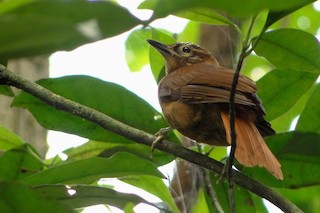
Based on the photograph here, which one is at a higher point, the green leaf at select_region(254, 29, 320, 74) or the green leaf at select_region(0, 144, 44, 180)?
the green leaf at select_region(254, 29, 320, 74)

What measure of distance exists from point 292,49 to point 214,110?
21.6 inches

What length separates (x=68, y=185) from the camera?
1.93 m

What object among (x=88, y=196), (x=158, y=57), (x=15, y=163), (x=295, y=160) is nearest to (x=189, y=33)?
(x=158, y=57)

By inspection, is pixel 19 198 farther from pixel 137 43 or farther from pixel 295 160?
pixel 137 43

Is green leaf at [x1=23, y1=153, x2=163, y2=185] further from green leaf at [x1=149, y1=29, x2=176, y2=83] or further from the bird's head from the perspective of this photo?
the bird's head

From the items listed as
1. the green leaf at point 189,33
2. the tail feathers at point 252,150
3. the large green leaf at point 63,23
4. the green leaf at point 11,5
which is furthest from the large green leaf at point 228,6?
the green leaf at point 189,33

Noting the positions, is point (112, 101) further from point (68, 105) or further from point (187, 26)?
point (187, 26)

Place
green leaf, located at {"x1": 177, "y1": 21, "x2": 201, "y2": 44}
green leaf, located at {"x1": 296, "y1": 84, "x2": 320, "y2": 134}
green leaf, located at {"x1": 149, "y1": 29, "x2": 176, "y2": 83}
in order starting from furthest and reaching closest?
green leaf, located at {"x1": 177, "y1": 21, "x2": 201, "y2": 44} < green leaf, located at {"x1": 149, "y1": 29, "x2": 176, "y2": 83} < green leaf, located at {"x1": 296, "y1": 84, "x2": 320, "y2": 134}

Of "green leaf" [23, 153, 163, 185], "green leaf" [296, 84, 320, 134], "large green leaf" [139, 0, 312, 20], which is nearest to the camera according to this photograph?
"large green leaf" [139, 0, 312, 20]

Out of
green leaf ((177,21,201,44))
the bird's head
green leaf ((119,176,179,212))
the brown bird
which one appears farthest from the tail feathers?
green leaf ((177,21,201,44))

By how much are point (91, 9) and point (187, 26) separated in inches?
164

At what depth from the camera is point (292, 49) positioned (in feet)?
6.90

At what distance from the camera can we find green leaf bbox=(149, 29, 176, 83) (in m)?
Answer: 3.04

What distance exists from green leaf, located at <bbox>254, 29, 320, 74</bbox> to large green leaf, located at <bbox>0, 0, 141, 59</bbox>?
1334 mm
